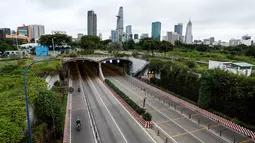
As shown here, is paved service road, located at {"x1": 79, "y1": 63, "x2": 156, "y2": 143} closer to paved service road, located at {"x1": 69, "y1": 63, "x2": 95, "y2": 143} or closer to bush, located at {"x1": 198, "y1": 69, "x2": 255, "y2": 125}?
paved service road, located at {"x1": 69, "y1": 63, "x2": 95, "y2": 143}

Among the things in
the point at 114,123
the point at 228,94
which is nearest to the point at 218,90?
the point at 228,94

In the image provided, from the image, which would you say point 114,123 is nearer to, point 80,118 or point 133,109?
point 133,109

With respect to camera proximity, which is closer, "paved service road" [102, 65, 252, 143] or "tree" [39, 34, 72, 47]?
"paved service road" [102, 65, 252, 143]

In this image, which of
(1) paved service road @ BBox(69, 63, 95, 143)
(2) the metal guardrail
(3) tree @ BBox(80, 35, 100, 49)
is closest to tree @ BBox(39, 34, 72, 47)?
(3) tree @ BBox(80, 35, 100, 49)

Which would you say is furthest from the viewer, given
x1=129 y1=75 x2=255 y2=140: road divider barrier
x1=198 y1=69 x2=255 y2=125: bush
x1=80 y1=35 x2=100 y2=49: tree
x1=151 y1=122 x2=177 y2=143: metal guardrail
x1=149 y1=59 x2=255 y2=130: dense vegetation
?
x1=80 y1=35 x2=100 y2=49: tree

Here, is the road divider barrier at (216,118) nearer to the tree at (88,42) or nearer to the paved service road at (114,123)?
the paved service road at (114,123)

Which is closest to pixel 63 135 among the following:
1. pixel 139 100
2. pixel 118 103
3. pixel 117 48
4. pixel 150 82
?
pixel 118 103

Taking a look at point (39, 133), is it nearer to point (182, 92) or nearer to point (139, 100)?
point (139, 100)
